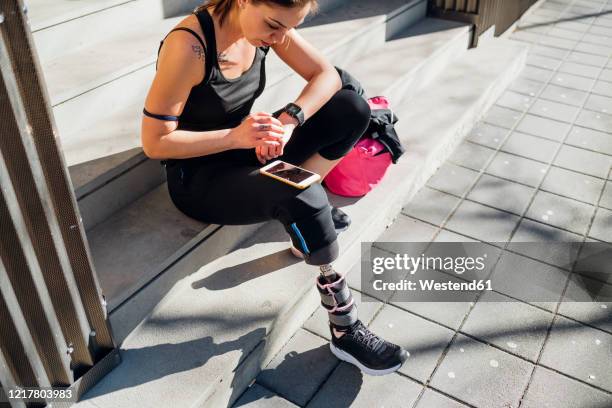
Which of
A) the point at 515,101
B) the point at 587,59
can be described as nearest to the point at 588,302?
the point at 515,101

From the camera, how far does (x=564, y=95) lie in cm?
485

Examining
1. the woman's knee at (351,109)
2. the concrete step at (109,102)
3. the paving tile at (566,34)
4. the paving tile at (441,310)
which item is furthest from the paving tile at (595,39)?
the woman's knee at (351,109)

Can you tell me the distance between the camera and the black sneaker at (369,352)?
7.71 ft

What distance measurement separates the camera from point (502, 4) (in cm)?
570

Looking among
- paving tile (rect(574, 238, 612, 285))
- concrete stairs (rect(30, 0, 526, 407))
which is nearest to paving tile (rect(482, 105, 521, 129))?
concrete stairs (rect(30, 0, 526, 407))

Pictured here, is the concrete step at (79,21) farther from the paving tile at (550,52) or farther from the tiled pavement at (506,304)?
the paving tile at (550,52)

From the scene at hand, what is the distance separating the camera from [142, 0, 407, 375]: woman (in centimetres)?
203

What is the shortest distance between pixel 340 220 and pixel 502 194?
4.27 ft

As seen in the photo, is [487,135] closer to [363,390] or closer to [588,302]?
[588,302]

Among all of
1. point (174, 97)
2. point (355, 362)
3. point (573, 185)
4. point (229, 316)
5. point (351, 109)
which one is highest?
point (174, 97)

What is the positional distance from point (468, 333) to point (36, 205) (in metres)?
1.93

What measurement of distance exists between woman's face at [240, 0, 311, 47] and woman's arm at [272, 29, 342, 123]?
0.45m

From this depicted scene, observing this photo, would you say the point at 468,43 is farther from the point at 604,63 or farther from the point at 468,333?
the point at 468,333

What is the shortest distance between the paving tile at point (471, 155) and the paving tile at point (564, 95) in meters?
1.18
